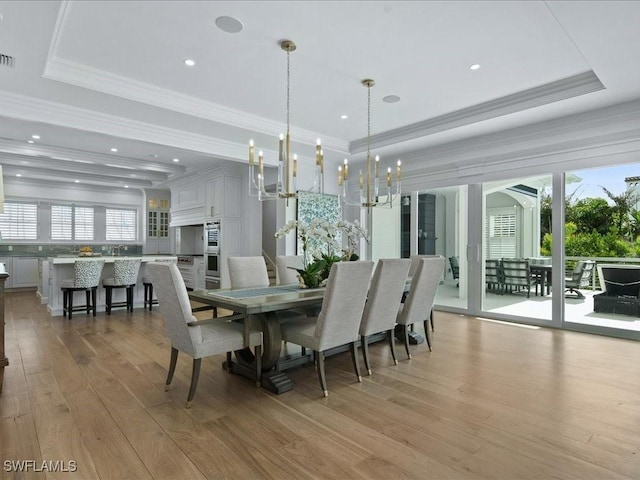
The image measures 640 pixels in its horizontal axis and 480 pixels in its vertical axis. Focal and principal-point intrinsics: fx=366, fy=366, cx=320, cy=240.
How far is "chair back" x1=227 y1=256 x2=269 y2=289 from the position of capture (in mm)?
3818

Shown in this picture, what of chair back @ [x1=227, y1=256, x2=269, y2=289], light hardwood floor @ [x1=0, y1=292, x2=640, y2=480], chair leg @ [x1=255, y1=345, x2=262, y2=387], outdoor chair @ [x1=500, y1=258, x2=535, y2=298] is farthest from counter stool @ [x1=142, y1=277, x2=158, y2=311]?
outdoor chair @ [x1=500, y1=258, x2=535, y2=298]

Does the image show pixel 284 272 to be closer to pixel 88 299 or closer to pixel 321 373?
pixel 321 373

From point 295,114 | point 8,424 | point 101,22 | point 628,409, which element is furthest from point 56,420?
point 295,114

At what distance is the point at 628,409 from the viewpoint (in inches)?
97.4

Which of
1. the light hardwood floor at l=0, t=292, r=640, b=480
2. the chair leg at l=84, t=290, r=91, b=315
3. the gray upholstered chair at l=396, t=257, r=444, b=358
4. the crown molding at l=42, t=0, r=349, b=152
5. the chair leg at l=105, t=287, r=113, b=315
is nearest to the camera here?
the light hardwood floor at l=0, t=292, r=640, b=480

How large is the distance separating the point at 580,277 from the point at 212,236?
6.20m

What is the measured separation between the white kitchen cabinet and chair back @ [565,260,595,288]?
10.6 meters

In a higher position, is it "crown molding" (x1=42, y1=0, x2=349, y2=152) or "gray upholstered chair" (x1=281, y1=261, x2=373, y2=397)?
"crown molding" (x1=42, y1=0, x2=349, y2=152)

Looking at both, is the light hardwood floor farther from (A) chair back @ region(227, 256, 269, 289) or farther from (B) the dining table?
(A) chair back @ region(227, 256, 269, 289)

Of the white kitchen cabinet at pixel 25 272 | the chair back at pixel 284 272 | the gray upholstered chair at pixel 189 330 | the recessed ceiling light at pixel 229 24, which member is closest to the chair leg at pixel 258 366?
the gray upholstered chair at pixel 189 330

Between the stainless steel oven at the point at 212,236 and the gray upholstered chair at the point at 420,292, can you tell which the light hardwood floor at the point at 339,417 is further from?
the stainless steel oven at the point at 212,236

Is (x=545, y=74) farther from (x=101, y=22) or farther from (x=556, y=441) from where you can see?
(x=101, y=22)

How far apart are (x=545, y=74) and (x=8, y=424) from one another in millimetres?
5271

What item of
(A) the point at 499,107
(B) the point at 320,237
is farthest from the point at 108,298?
(A) the point at 499,107
